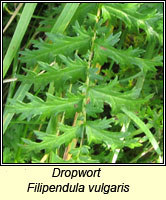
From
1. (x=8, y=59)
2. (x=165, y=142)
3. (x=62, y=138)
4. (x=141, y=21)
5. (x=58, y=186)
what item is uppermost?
(x=141, y=21)

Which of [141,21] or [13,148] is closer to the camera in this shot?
[141,21]

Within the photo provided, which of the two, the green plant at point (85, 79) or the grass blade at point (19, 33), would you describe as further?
the grass blade at point (19, 33)

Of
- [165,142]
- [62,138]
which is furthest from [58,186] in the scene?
[165,142]

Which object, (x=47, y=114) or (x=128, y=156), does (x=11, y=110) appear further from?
(x=128, y=156)

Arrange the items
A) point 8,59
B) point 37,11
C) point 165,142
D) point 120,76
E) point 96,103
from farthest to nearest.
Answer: point 37,11
point 120,76
point 165,142
point 8,59
point 96,103

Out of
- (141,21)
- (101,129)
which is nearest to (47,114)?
(101,129)

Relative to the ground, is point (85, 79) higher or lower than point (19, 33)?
lower

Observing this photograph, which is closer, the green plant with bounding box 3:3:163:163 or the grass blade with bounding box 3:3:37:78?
the green plant with bounding box 3:3:163:163

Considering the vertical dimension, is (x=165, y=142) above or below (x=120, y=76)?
below

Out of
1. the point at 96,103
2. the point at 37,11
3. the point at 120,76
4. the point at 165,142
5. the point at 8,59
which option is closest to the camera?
the point at 96,103

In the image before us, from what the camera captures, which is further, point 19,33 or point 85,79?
point 19,33
